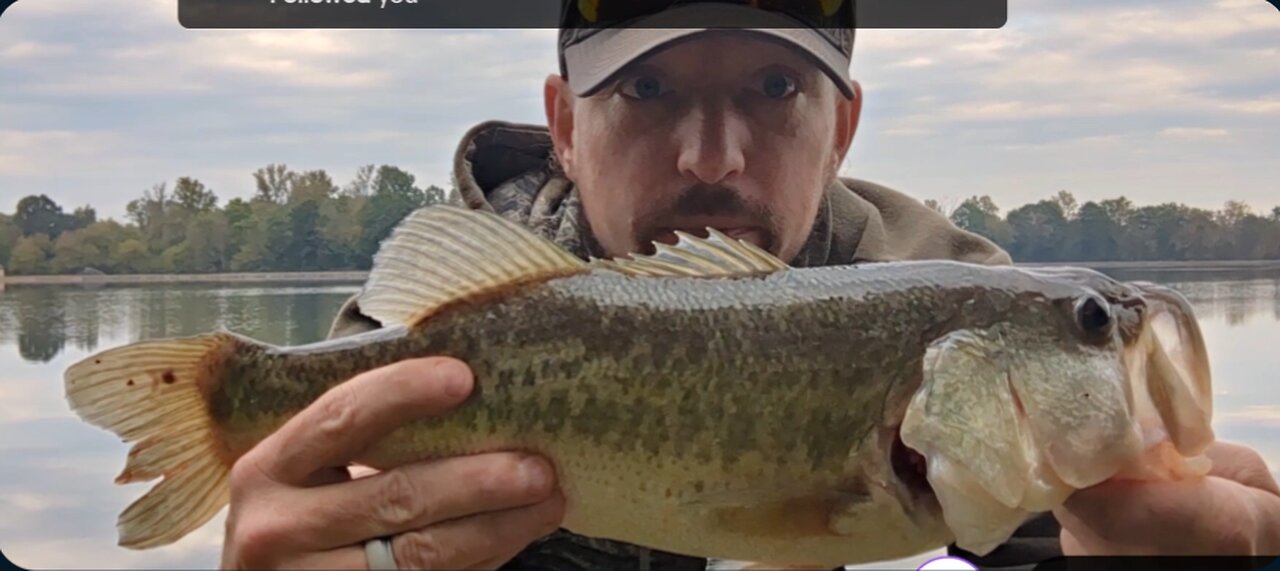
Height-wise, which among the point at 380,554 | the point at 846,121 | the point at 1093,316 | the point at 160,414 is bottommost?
the point at 380,554

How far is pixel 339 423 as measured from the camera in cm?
82

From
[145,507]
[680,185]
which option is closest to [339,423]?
[145,507]

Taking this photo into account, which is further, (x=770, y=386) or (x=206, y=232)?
(x=206, y=232)

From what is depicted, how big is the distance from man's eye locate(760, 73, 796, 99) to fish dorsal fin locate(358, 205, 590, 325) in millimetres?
621

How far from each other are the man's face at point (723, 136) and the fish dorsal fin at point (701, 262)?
485mm

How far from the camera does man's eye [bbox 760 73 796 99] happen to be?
135 cm

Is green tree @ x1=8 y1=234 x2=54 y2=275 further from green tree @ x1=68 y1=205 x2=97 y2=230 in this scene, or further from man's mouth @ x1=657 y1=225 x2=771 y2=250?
man's mouth @ x1=657 y1=225 x2=771 y2=250

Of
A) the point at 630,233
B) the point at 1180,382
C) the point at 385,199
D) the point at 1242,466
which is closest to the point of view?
the point at 1180,382

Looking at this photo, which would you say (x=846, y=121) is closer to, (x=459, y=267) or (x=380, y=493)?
(x=459, y=267)

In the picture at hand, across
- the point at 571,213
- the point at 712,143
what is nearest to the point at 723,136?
the point at 712,143

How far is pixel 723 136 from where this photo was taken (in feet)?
4.35

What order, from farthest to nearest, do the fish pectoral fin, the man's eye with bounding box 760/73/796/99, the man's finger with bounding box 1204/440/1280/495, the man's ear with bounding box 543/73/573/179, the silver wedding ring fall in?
the man's ear with bounding box 543/73/573/179 < the man's eye with bounding box 760/73/796/99 < the man's finger with bounding box 1204/440/1280/495 < the silver wedding ring < the fish pectoral fin

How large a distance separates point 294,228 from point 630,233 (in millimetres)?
547

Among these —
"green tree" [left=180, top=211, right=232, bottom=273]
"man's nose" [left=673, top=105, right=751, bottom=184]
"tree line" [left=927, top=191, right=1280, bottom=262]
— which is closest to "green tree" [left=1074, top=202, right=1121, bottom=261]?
"tree line" [left=927, top=191, right=1280, bottom=262]
